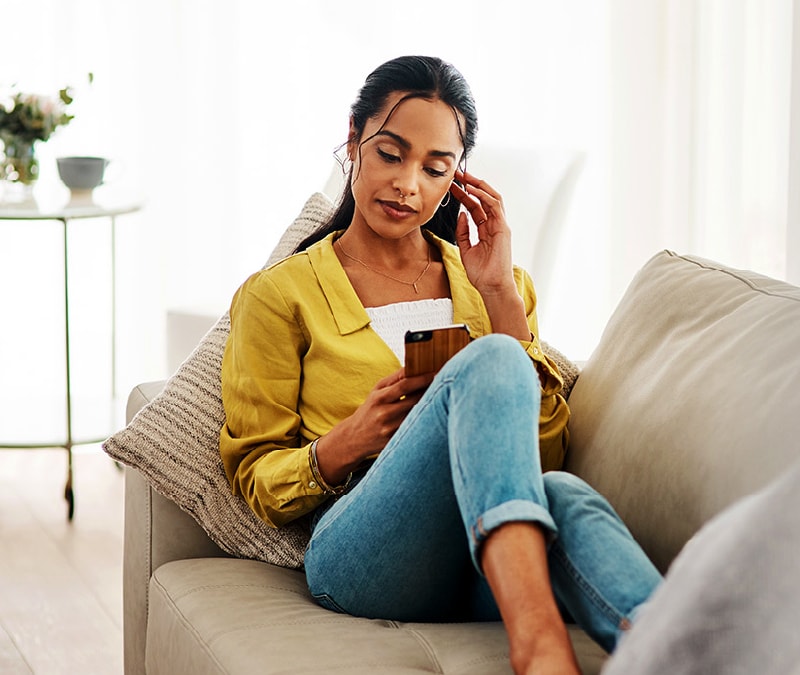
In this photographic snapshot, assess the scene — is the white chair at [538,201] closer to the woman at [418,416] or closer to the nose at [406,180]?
the woman at [418,416]

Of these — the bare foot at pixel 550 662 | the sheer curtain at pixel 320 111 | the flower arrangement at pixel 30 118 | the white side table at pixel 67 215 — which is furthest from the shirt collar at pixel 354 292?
the sheer curtain at pixel 320 111

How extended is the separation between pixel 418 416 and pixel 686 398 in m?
0.32

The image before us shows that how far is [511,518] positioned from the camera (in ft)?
4.09

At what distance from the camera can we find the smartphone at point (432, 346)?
1483 mm

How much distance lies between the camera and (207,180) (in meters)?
3.81

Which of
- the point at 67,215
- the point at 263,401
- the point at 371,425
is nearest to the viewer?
the point at 371,425

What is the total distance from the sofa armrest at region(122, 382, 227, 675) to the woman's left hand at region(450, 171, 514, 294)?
54 centimetres

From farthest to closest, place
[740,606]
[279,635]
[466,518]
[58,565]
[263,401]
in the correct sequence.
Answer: [58,565]
[263,401]
[279,635]
[466,518]
[740,606]

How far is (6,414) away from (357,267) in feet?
6.09

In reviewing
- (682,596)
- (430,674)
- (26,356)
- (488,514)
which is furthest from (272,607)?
(26,356)

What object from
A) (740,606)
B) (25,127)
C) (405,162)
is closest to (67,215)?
(25,127)

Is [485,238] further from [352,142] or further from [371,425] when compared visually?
[371,425]

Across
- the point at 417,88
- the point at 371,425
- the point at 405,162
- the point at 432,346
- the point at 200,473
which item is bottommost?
the point at 200,473

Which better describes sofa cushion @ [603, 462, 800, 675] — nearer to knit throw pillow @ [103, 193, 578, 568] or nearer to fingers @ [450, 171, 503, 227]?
knit throw pillow @ [103, 193, 578, 568]
